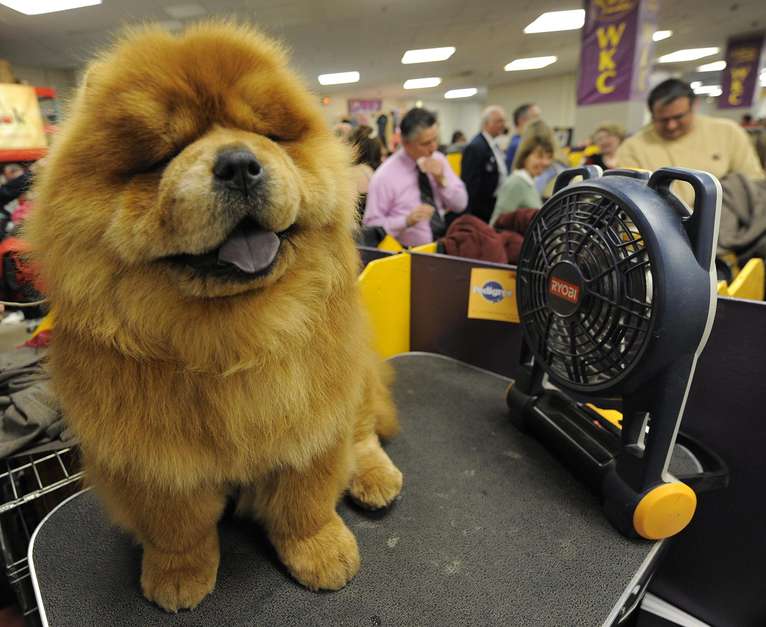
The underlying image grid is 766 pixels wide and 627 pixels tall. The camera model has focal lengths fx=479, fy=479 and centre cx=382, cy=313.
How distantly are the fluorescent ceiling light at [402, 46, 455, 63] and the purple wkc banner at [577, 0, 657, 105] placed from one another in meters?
3.95

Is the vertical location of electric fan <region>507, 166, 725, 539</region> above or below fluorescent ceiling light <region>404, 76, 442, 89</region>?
below

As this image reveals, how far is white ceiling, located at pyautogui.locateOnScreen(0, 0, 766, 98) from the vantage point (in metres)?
5.39

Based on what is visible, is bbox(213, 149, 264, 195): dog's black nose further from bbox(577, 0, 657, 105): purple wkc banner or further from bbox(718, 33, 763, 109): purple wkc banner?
bbox(718, 33, 763, 109): purple wkc banner

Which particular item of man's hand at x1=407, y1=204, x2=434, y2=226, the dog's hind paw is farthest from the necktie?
the dog's hind paw

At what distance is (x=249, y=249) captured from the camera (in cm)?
59

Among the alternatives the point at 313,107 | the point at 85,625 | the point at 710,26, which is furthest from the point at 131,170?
the point at 710,26

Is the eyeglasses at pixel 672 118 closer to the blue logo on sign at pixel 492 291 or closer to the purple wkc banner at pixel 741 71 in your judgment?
the blue logo on sign at pixel 492 291

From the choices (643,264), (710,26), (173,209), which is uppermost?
(710,26)

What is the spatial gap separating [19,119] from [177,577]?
379 centimetres

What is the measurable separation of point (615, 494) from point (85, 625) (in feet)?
2.69

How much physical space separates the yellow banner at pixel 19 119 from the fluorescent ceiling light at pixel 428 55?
665cm

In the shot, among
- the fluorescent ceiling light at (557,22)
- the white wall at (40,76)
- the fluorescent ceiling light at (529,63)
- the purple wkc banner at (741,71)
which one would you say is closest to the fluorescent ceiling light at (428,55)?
the fluorescent ceiling light at (557,22)

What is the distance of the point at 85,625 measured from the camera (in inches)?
26.7

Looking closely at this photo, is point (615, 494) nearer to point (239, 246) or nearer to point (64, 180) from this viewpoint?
point (239, 246)
